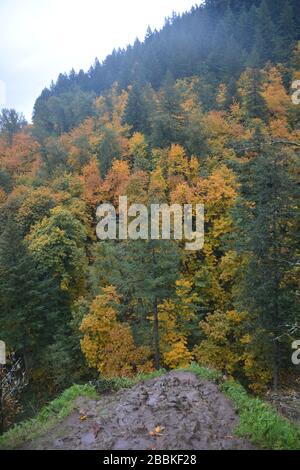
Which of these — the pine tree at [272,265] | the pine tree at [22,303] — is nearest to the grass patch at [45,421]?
the pine tree at [272,265]

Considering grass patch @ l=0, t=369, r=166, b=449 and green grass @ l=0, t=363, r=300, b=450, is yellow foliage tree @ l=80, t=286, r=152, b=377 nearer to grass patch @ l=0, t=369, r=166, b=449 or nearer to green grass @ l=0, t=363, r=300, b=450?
grass patch @ l=0, t=369, r=166, b=449

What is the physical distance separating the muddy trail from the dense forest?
9.54 feet

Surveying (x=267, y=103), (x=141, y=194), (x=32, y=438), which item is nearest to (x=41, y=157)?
(x=141, y=194)

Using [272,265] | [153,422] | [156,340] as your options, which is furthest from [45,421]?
[272,265]

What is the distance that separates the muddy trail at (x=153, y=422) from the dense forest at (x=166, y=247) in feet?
9.54

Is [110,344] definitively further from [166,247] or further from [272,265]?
[272,265]

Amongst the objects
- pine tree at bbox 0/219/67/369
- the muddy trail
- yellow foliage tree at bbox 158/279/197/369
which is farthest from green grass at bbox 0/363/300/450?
pine tree at bbox 0/219/67/369

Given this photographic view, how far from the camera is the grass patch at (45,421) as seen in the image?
8.59 metres

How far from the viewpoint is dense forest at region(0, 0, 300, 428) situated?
21.0 metres

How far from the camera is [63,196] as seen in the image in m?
40.3

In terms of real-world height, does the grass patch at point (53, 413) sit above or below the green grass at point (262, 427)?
below

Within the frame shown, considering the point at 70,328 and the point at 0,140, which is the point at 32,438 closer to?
the point at 70,328

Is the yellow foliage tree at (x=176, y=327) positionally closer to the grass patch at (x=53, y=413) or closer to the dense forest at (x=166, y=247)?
the dense forest at (x=166, y=247)

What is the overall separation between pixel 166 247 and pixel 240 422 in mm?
14020
